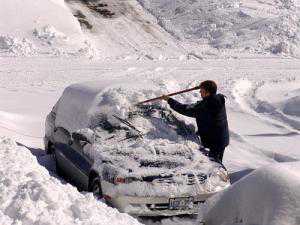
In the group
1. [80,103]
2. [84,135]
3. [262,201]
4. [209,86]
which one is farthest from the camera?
[80,103]

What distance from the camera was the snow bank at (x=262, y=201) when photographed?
4859mm

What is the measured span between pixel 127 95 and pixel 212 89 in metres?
1.36

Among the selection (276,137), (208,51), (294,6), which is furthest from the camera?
(294,6)

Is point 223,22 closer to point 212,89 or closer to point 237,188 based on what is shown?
point 212,89

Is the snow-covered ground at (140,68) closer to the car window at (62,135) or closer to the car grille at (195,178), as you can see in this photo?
the car grille at (195,178)

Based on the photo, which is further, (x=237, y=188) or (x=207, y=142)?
(x=207, y=142)

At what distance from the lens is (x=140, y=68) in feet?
71.1

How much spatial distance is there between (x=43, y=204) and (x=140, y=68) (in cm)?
1628

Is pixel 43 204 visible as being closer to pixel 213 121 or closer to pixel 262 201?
pixel 262 201

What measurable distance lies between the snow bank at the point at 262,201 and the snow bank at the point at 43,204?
881 mm

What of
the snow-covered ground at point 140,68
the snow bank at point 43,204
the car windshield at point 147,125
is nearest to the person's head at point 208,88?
the car windshield at point 147,125

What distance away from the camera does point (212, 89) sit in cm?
901

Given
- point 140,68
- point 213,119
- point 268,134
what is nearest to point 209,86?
point 213,119

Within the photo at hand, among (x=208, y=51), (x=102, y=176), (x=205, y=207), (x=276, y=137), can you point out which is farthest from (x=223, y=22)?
(x=205, y=207)
